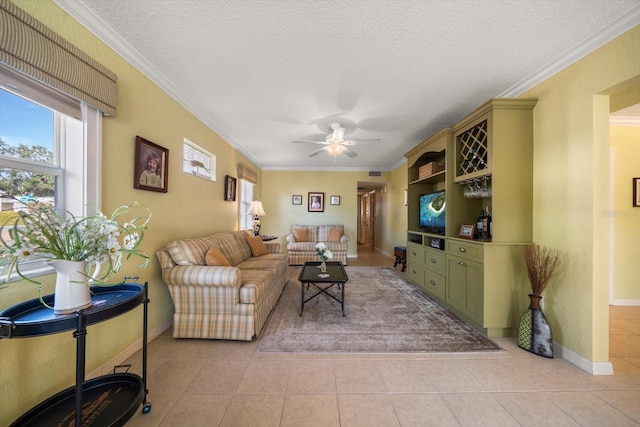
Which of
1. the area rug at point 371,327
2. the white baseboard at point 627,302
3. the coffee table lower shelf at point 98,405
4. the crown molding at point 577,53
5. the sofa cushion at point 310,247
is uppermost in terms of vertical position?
the crown molding at point 577,53

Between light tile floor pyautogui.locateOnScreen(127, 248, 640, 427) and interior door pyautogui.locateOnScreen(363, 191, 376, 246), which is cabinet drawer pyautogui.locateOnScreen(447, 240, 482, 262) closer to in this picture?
light tile floor pyautogui.locateOnScreen(127, 248, 640, 427)

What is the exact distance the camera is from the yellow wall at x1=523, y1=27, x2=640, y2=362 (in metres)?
1.77

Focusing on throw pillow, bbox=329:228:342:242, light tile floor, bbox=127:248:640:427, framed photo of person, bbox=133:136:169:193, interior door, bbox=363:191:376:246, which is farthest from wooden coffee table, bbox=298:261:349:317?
interior door, bbox=363:191:376:246

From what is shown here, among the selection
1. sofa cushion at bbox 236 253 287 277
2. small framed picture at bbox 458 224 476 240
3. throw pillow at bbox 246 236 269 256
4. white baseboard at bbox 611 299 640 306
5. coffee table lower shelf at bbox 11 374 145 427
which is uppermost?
small framed picture at bbox 458 224 476 240

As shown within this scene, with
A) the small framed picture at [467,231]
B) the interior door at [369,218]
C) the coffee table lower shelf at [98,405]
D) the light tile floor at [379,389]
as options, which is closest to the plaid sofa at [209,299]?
the light tile floor at [379,389]

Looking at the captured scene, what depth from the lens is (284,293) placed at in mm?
3537

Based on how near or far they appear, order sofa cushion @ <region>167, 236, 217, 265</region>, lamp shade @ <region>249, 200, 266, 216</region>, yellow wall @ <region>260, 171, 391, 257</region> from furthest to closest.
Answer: yellow wall @ <region>260, 171, 391, 257</region> → lamp shade @ <region>249, 200, 266, 216</region> → sofa cushion @ <region>167, 236, 217, 265</region>

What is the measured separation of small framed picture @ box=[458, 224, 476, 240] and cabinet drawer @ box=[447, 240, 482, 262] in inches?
6.7

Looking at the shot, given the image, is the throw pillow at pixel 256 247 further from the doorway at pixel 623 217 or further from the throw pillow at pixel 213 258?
the doorway at pixel 623 217

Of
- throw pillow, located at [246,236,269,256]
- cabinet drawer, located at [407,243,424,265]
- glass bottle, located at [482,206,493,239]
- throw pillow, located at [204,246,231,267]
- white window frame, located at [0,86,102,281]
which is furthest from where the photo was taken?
throw pillow, located at [246,236,269,256]

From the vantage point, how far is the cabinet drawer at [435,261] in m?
3.03

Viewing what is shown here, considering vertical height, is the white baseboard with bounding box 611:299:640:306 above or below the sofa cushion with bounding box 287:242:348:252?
below

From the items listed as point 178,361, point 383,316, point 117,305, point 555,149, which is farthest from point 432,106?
point 178,361

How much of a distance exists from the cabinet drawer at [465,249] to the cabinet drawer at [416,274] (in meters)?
0.83
